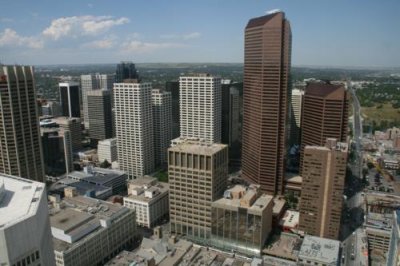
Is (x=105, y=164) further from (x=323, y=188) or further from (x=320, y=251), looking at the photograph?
(x=320, y=251)

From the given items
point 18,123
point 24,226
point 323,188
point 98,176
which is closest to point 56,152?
point 98,176

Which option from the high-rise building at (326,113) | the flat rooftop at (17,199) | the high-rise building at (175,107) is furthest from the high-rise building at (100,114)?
the flat rooftop at (17,199)

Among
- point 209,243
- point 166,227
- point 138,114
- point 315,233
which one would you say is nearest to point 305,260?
point 315,233

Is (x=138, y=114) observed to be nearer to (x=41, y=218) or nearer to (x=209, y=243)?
(x=209, y=243)

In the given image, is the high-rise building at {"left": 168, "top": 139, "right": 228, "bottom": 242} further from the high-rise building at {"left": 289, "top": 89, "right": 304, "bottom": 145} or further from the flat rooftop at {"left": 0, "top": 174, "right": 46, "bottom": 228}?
the high-rise building at {"left": 289, "top": 89, "right": 304, "bottom": 145}

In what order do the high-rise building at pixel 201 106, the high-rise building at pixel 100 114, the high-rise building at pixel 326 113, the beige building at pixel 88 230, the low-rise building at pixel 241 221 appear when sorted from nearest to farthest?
the beige building at pixel 88 230 < the low-rise building at pixel 241 221 < the high-rise building at pixel 326 113 < the high-rise building at pixel 201 106 < the high-rise building at pixel 100 114

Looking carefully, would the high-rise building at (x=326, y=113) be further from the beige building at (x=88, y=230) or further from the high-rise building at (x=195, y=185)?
the beige building at (x=88, y=230)
